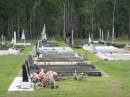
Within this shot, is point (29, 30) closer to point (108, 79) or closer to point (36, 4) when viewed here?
point (36, 4)

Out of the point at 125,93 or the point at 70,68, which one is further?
the point at 70,68

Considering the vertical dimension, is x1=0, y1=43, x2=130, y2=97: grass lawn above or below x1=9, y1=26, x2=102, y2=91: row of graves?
below

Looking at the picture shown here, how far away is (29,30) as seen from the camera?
8194 cm

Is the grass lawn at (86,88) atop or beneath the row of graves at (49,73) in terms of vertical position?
beneath

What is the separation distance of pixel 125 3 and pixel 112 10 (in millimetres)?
2394

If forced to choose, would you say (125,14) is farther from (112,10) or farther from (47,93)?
(47,93)

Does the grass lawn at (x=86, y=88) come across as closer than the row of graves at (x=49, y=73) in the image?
Yes

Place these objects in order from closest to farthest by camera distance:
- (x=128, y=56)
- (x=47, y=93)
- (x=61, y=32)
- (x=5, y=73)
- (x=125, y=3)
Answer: (x=47, y=93) → (x=5, y=73) → (x=128, y=56) → (x=125, y=3) → (x=61, y=32)

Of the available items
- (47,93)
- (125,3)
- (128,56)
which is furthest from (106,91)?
(125,3)

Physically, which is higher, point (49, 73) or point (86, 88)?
point (49, 73)

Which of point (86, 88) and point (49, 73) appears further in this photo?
point (49, 73)

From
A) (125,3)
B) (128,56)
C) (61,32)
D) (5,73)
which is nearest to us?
(5,73)

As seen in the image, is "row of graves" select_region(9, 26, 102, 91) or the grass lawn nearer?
the grass lawn

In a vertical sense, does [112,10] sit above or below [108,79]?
above
